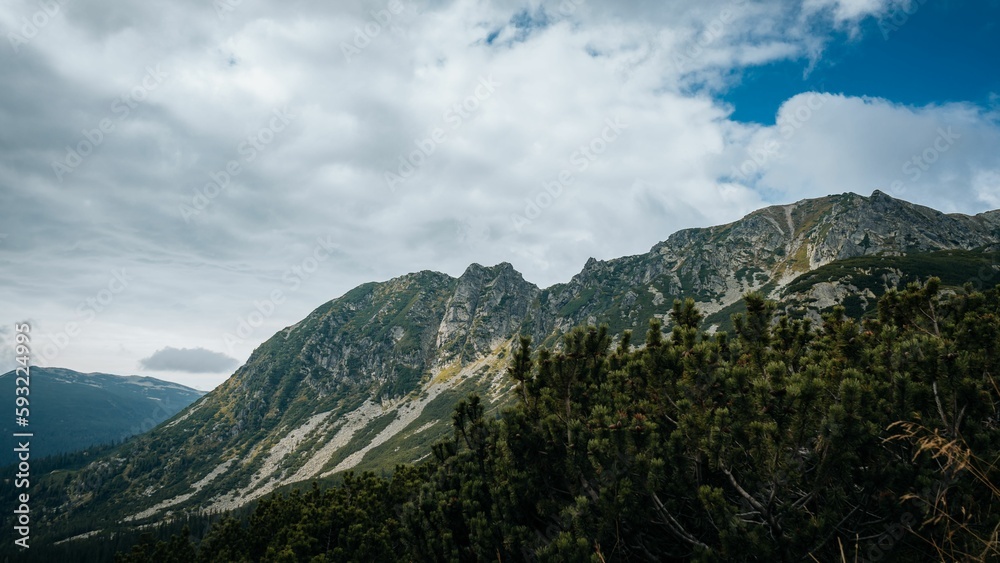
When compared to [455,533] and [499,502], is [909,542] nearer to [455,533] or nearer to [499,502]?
[499,502]

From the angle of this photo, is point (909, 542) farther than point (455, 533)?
No

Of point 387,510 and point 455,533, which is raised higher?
point 455,533

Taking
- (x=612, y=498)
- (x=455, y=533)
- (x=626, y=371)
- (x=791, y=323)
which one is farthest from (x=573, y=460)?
(x=791, y=323)

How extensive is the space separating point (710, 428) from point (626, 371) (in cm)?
316

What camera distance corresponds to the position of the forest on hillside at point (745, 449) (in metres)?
7.55

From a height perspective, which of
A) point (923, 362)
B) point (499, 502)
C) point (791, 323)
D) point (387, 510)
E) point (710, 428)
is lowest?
point (387, 510)

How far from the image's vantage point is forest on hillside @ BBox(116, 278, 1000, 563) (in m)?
7.55

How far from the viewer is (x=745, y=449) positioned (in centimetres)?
827

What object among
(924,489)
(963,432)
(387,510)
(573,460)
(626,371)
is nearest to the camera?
(924,489)

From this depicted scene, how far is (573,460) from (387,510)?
18002 mm

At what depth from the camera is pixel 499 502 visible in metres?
12.3

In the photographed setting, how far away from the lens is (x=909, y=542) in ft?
28.4

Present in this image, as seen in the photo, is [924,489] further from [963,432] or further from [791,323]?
[791,323]

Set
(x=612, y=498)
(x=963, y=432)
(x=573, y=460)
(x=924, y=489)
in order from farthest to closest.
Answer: (x=573, y=460)
(x=612, y=498)
(x=963, y=432)
(x=924, y=489)
